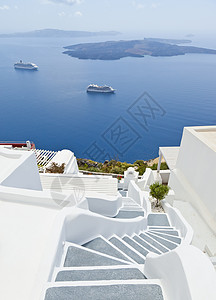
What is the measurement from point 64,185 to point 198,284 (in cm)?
817

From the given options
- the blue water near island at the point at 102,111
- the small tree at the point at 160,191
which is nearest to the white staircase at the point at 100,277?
the small tree at the point at 160,191

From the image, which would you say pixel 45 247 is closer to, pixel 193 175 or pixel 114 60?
pixel 193 175

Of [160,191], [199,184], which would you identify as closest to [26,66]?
[160,191]

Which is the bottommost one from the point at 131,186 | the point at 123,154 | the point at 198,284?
the point at 123,154

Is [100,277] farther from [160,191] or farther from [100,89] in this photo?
[100,89]

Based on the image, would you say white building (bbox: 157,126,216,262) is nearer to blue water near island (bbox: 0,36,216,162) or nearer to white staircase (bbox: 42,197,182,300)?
white staircase (bbox: 42,197,182,300)

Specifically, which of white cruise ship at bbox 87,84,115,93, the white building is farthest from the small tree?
white cruise ship at bbox 87,84,115,93

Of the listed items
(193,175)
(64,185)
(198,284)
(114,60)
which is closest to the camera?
(198,284)

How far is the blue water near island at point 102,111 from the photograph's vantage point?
39.0 meters

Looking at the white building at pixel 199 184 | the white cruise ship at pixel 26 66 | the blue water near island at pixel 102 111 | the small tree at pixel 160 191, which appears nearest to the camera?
the white building at pixel 199 184

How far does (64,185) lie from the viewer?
9.43m

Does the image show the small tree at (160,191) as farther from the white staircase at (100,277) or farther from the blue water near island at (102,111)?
the blue water near island at (102,111)

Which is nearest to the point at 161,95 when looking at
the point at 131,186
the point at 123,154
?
the point at 123,154

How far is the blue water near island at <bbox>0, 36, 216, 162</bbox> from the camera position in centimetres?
3903
